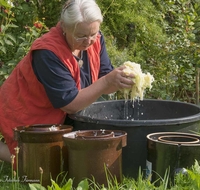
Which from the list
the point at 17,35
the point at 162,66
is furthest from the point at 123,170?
the point at 162,66

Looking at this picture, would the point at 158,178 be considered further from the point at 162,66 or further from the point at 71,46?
the point at 162,66

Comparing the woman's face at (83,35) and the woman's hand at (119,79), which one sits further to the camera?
the woman's face at (83,35)

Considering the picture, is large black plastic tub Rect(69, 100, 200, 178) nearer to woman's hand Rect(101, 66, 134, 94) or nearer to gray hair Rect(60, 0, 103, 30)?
woman's hand Rect(101, 66, 134, 94)

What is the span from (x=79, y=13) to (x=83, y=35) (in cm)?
14

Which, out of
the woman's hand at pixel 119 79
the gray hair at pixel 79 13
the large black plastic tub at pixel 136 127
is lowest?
the large black plastic tub at pixel 136 127

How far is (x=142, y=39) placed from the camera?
514 cm

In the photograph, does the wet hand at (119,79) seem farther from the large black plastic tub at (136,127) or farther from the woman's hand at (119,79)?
the large black plastic tub at (136,127)

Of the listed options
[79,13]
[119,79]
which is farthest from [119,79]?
[79,13]

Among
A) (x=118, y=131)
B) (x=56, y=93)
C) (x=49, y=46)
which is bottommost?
(x=118, y=131)

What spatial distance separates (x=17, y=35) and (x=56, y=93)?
151 centimetres

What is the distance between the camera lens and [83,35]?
3.08m

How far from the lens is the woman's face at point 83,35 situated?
9.99 feet

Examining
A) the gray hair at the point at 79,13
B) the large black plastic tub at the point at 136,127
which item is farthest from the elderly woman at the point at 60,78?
the large black plastic tub at the point at 136,127

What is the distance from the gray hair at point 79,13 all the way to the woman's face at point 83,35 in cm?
3
